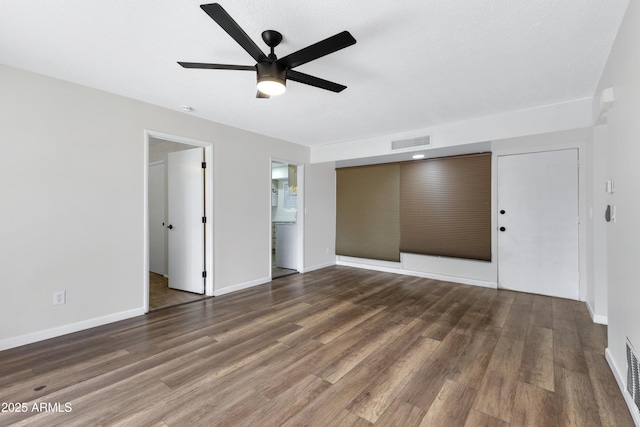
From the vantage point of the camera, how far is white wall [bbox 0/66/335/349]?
2492mm

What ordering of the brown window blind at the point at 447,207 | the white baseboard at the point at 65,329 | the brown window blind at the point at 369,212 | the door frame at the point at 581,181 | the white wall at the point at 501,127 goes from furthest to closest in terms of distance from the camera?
1. the brown window blind at the point at 369,212
2. the brown window blind at the point at 447,207
3. the door frame at the point at 581,181
4. the white wall at the point at 501,127
5. the white baseboard at the point at 65,329

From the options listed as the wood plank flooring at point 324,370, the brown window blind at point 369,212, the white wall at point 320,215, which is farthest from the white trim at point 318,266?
the wood plank flooring at point 324,370

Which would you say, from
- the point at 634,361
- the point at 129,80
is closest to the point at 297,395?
the point at 634,361

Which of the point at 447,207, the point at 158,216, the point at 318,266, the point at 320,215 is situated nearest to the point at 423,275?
the point at 447,207

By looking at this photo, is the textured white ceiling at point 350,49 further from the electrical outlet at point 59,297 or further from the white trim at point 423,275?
the white trim at point 423,275

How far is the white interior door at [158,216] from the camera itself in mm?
5305

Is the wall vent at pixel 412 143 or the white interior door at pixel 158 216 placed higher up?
the wall vent at pixel 412 143

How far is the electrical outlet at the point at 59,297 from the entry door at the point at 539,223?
18.6ft

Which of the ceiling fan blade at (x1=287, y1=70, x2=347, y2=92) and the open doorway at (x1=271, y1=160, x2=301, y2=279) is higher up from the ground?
the ceiling fan blade at (x1=287, y1=70, x2=347, y2=92)

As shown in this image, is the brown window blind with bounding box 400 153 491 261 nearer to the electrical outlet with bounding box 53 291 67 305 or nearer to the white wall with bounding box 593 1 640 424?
the white wall with bounding box 593 1 640 424

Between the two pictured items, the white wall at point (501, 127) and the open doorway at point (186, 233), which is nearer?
the white wall at point (501, 127)

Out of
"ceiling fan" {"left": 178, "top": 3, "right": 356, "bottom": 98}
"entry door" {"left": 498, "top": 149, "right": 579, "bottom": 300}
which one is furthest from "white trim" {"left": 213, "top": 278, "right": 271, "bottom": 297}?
"entry door" {"left": 498, "top": 149, "right": 579, "bottom": 300}

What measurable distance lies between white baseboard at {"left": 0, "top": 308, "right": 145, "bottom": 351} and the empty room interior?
0.02 meters

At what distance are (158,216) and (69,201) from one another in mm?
2731
